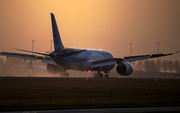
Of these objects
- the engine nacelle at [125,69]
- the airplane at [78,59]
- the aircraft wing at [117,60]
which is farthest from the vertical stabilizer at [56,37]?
the engine nacelle at [125,69]

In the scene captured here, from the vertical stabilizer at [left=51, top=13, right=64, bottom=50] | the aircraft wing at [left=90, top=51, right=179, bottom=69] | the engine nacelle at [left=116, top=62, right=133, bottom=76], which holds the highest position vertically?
the vertical stabilizer at [left=51, top=13, right=64, bottom=50]

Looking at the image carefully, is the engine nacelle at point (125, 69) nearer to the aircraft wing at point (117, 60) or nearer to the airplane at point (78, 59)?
the airplane at point (78, 59)

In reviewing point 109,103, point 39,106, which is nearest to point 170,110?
point 109,103

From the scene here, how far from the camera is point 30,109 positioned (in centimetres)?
1622

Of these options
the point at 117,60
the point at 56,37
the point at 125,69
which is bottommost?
the point at 125,69

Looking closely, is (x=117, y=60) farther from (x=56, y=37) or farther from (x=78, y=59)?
(x=56, y=37)

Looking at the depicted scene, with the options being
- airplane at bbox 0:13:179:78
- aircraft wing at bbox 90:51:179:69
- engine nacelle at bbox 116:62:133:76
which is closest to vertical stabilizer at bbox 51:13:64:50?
airplane at bbox 0:13:179:78

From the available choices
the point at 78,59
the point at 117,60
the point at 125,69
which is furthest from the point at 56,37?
the point at 125,69

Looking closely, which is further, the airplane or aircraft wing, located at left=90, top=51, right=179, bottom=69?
aircraft wing, located at left=90, top=51, right=179, bottom=69

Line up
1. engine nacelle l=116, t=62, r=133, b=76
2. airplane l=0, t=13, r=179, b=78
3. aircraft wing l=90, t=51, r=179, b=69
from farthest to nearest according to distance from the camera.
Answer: engine nacelle l=116, t=62, r=133, b=76, aircraft wing l=90, t=51, r=179, b=69, airplane l=0, t=13, r=179, b=78

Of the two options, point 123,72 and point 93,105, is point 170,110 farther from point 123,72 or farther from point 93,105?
point 123,72

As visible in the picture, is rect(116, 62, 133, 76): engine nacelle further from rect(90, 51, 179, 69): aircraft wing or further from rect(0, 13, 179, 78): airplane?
rect(90, 51, 179, 69): aircraft wing

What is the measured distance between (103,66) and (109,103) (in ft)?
132

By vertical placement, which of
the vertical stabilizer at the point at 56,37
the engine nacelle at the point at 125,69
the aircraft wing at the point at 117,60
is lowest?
the engine nacelle at the point at 125,69
